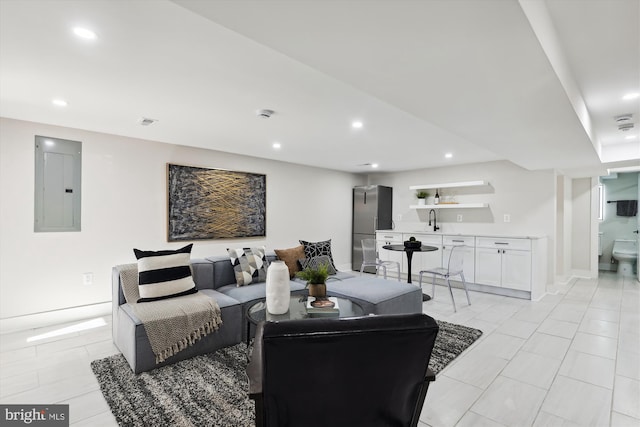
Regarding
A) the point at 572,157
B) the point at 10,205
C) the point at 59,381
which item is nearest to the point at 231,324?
the point at 59,381

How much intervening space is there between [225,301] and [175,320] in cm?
50

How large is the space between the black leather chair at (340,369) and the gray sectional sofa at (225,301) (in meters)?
1.75

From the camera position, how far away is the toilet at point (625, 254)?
656 cm

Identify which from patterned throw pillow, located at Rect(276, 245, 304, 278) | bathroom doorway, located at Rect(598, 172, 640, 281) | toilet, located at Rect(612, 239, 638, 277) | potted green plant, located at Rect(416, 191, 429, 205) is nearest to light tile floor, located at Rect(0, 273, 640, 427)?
patterned throw pillow, located at Rect(276, 245, 304, 278)

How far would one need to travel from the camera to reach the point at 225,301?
2992 millimetres

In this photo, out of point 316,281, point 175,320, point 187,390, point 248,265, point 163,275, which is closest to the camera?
point 187,390

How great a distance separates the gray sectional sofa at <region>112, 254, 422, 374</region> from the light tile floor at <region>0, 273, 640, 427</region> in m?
0.33

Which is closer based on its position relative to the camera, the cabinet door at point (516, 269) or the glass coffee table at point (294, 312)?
the glass coffee table at point (294, 312)

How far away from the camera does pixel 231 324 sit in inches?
117

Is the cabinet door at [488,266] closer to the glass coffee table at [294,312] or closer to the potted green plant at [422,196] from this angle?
the potted green plant at [422,196]

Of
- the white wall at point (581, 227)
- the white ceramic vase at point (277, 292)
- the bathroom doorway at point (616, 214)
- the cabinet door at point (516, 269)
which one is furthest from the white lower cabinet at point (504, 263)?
the white ceramic vase at point (277, 292)

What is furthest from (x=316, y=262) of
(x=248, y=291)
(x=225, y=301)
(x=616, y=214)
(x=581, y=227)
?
(x=616, y=214)

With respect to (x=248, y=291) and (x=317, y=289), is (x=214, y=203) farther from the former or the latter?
(x=317, y=289)

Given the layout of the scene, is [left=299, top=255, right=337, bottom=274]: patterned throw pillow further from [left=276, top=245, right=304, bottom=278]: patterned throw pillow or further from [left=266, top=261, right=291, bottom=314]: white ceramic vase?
[left=266, top=261, right=291, bottom=314]: white ceramic vase
